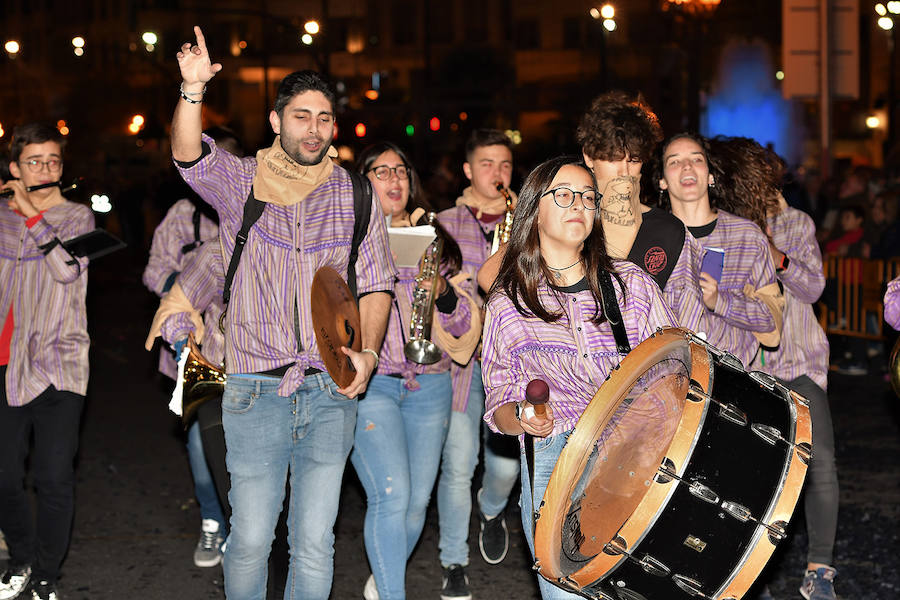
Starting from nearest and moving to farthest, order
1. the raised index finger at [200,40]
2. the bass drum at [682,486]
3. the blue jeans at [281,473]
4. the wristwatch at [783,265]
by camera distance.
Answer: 1. the bass drum at [682,486]
2. the raised index finger at [200,40]
3. the blue jeans at [281,473]
4. the wristwatch at [783,265]

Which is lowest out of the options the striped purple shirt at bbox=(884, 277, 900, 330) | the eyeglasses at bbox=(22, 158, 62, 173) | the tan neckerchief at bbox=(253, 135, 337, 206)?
the striped purple shirt at bbox=(884, 277, 900, 330)

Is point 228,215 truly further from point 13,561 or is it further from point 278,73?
point 278,73

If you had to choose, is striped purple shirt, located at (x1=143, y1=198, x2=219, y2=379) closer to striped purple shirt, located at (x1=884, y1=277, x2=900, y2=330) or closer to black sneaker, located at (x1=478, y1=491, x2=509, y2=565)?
black sneaker, located at (x1=478, y1=491, x2=509, y2=565)

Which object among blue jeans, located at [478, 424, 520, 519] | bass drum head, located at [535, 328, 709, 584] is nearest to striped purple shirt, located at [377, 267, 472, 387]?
blue jeans, located at [478, 424, 520, 519]

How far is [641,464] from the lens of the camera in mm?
3561

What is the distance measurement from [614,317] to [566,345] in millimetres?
182

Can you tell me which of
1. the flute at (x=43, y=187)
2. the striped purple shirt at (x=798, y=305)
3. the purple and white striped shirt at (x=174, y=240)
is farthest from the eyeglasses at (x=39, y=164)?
the striped purple shirt at (x=798, y=305)

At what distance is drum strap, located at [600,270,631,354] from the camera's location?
3762 mm

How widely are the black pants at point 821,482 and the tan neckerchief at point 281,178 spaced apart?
2.55m

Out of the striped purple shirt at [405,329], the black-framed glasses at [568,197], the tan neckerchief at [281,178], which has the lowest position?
the striped purple shirt at [405,329]

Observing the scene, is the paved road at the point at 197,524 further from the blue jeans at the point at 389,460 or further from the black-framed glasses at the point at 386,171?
the black-framed glasses at the point at 386,171

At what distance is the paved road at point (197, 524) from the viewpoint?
5863 mm

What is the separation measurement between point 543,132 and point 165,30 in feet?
68.0

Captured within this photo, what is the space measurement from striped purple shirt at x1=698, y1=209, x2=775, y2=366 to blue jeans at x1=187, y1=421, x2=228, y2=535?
286cm
